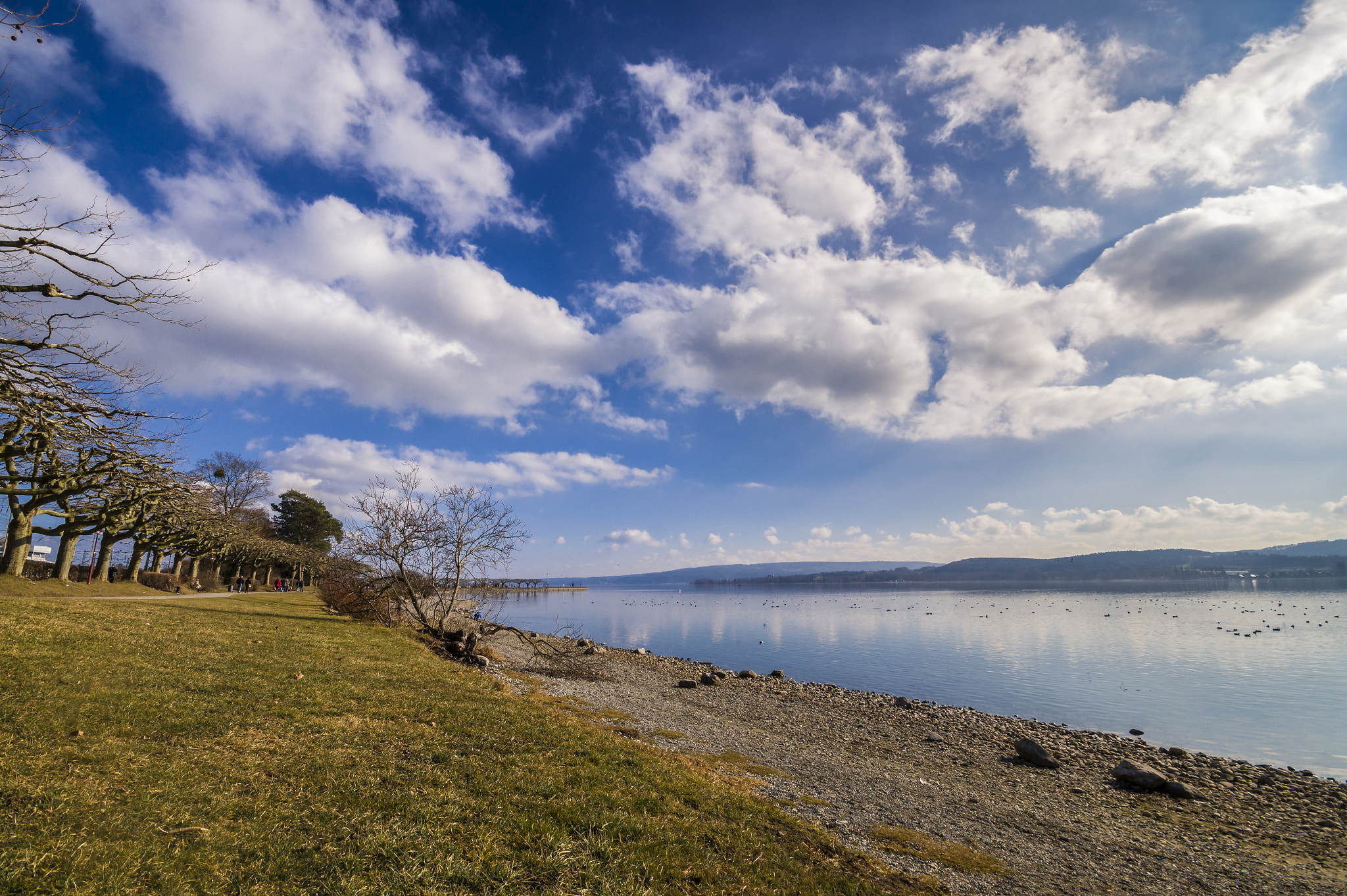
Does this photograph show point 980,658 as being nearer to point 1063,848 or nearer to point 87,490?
point 1063,848

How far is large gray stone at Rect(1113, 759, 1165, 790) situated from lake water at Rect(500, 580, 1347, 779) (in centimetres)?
837

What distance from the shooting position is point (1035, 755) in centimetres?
1920

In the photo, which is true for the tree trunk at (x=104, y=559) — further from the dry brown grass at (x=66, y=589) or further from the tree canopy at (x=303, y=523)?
the tree canopy at (x=303, y=523)

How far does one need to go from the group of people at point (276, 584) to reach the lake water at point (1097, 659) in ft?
93.6

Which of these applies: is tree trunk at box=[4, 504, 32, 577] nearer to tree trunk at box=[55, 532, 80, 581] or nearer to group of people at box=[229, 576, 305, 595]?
tree trunk at box=[55, 532, 80, 581]

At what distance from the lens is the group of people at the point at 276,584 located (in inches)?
2201

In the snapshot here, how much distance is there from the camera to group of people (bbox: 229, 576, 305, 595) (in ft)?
183

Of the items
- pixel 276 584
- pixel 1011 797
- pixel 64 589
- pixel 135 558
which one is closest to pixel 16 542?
pixel 64 589

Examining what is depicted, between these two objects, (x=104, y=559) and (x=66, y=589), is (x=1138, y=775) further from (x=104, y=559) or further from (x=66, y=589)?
(x=104, y=559)

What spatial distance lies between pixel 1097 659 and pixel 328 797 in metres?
55.4

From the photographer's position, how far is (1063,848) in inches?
463

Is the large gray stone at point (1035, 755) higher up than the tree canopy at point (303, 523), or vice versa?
the tree canopy at point (303, 523)

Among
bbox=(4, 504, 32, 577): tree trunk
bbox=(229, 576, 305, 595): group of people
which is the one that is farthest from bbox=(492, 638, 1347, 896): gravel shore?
bbox=(229, 576, 305, 595): group of people

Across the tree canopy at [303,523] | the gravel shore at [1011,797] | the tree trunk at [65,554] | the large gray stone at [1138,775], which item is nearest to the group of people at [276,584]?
the tree canopy at [303,523]
